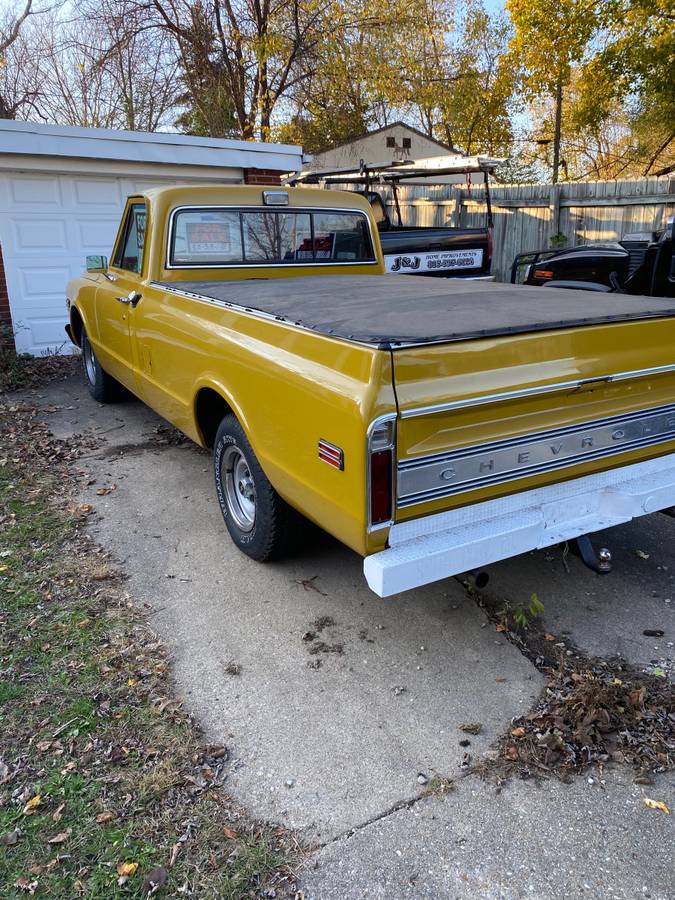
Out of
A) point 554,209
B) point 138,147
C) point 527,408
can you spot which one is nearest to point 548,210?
point 554,209

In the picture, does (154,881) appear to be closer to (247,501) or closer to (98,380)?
(247,501)

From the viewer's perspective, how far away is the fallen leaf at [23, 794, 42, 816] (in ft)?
7.60

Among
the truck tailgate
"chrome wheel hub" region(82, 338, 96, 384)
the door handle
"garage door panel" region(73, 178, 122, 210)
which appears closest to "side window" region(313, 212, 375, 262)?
the door handle

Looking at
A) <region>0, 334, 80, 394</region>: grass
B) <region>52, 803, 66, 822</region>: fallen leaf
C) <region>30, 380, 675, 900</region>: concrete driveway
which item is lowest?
<region>30, 380, 675, 900</region>: concrete driveway

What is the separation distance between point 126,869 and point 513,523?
1818mm

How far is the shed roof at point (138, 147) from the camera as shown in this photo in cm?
830

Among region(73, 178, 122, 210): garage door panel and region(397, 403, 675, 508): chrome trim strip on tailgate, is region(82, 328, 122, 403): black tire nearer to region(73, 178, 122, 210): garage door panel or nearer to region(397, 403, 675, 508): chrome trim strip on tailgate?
region(73, 178, 122, 210): garage door panel

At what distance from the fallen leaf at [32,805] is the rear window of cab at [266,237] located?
3.57 metres

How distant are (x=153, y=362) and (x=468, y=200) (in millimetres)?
11698

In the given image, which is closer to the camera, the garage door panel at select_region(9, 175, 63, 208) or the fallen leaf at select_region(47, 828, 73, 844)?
the fallen leaf at select_region(47, 828, 73, 844)

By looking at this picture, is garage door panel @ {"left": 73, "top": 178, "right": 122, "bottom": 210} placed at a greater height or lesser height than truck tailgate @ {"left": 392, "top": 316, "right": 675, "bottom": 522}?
greater

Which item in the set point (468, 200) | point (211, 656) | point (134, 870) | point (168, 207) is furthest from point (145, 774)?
point (468, 200)

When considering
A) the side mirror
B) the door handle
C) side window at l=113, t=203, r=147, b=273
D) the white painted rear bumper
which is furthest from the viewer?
the side mirror

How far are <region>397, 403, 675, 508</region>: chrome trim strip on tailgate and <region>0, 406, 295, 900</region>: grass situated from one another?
4.11 feet
